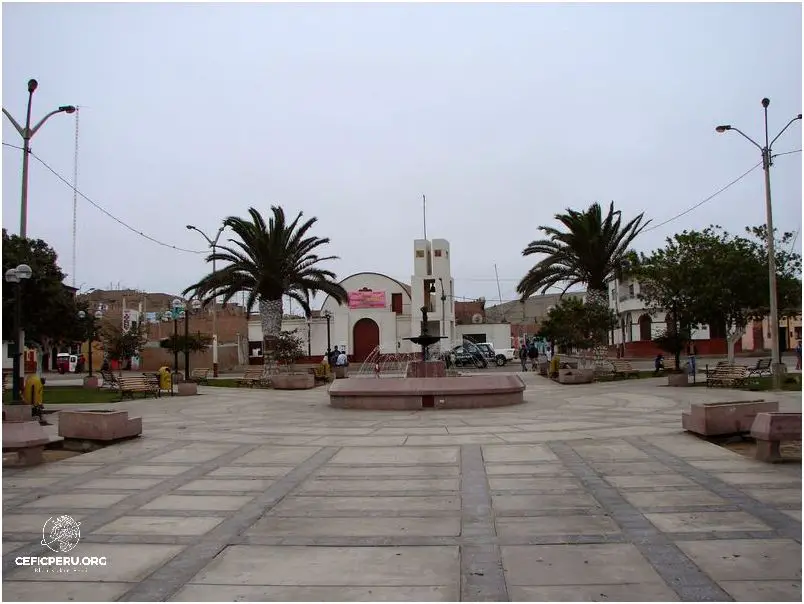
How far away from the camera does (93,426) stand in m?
12.1

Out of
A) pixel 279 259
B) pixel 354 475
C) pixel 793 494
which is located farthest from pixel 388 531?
pixel 279 259

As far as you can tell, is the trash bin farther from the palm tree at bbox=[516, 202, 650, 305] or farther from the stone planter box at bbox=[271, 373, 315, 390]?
the palm tree at bbox=[516, 202, 650, 305]

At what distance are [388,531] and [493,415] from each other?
401 inches

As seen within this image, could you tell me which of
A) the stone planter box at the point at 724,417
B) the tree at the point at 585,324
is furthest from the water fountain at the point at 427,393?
the tree at the point at 585,324

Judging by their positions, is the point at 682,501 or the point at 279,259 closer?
the point at 682,501

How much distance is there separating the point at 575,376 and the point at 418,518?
73.8 feet

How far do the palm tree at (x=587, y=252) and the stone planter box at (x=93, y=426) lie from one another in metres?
24.3

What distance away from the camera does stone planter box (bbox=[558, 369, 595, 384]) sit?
92.7 feet

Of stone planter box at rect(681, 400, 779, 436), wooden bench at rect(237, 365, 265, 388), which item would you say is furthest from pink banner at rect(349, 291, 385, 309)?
stone planter box at rect(681, 400, 779, 436)

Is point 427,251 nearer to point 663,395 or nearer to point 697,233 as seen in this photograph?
point 697,233

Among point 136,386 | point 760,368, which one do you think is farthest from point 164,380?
point 760,368

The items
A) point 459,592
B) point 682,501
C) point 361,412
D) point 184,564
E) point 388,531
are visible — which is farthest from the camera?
point 361,412

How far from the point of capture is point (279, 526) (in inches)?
264

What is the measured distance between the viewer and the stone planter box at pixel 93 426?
1212cm
